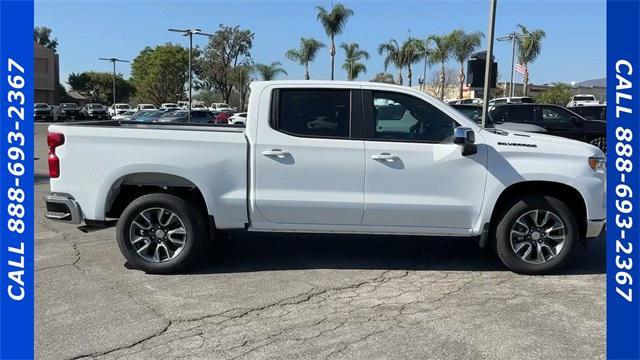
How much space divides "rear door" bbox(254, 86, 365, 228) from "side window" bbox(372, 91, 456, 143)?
214mm

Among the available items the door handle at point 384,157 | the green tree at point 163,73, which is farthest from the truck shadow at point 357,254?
the green tree at point 163,73

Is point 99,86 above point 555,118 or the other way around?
above

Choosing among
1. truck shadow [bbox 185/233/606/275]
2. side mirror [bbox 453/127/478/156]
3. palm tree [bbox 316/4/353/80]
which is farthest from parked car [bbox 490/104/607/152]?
palm tree [bbox 316/4/353/80]

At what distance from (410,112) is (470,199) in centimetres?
101

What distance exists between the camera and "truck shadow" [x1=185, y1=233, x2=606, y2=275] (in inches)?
225

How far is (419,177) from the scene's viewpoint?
5.23 metres

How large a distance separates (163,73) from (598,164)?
70827 millimetres

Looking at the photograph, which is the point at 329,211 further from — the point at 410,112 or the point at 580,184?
the point at 580,184

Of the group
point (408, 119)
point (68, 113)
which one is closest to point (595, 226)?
point (408, 119)

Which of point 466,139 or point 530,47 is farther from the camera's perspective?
point 530,47

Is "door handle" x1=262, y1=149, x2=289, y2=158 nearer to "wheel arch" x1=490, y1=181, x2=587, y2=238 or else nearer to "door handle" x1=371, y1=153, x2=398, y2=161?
"door handle" x1=371, y1=153, x2=398, y2=161

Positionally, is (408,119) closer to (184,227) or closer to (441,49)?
(184,227)

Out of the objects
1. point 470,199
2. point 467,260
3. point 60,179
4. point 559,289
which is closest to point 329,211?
point 470,199

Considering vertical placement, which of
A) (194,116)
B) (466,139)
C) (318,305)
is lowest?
(318,305)
